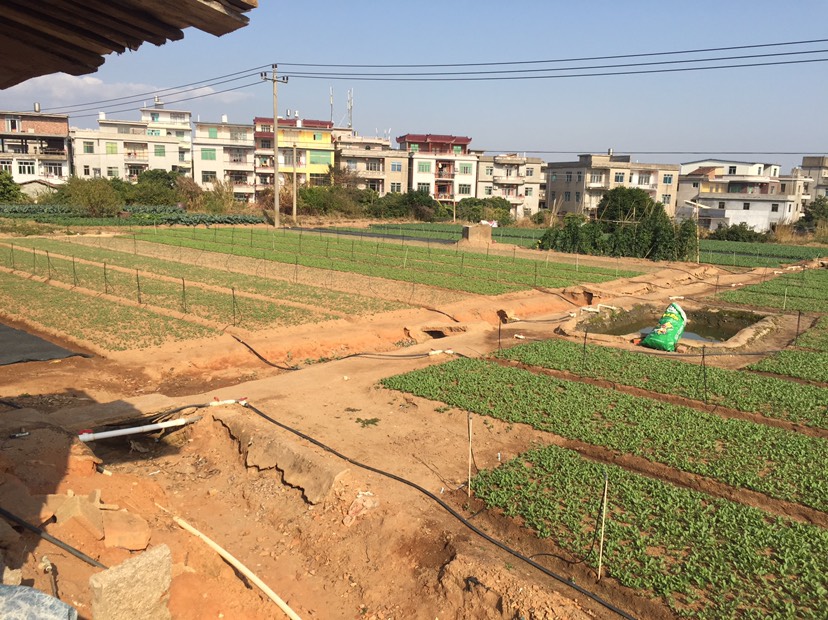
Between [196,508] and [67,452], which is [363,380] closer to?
[196,508]

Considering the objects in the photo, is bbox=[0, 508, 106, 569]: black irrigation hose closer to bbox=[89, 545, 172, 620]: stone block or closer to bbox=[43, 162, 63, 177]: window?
bbox=[89, 545, 172, 620]: stone block

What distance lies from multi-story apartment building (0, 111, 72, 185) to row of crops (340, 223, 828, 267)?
45.5 metres

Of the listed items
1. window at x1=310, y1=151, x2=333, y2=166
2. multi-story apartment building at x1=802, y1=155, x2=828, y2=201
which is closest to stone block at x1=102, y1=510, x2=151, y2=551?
window at x1=310, y1=151, x2=333, y2=166

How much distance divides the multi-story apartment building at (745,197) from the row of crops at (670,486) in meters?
47.6

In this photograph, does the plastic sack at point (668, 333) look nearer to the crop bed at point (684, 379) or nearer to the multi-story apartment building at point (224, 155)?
the crop bed at point (684, 379)

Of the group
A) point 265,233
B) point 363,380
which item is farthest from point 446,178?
point 363,380

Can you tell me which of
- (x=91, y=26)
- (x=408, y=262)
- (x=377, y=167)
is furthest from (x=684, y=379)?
(x=377, y=167)

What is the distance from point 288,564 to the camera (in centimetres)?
654

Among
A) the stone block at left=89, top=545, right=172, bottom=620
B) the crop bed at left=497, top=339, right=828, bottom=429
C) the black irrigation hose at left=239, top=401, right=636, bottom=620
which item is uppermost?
the stone block at left=89, top=545, right=172, bottom=620

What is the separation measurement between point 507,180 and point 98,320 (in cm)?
6696

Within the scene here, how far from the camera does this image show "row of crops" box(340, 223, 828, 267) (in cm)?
3516

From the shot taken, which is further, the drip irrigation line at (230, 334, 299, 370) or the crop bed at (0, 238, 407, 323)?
the crop bed at (0, 238, 407, 323)

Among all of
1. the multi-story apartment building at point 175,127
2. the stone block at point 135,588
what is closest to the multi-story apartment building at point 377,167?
the multi-story apartment building at point 175,127

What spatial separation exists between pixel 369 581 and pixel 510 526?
1.70 meters
